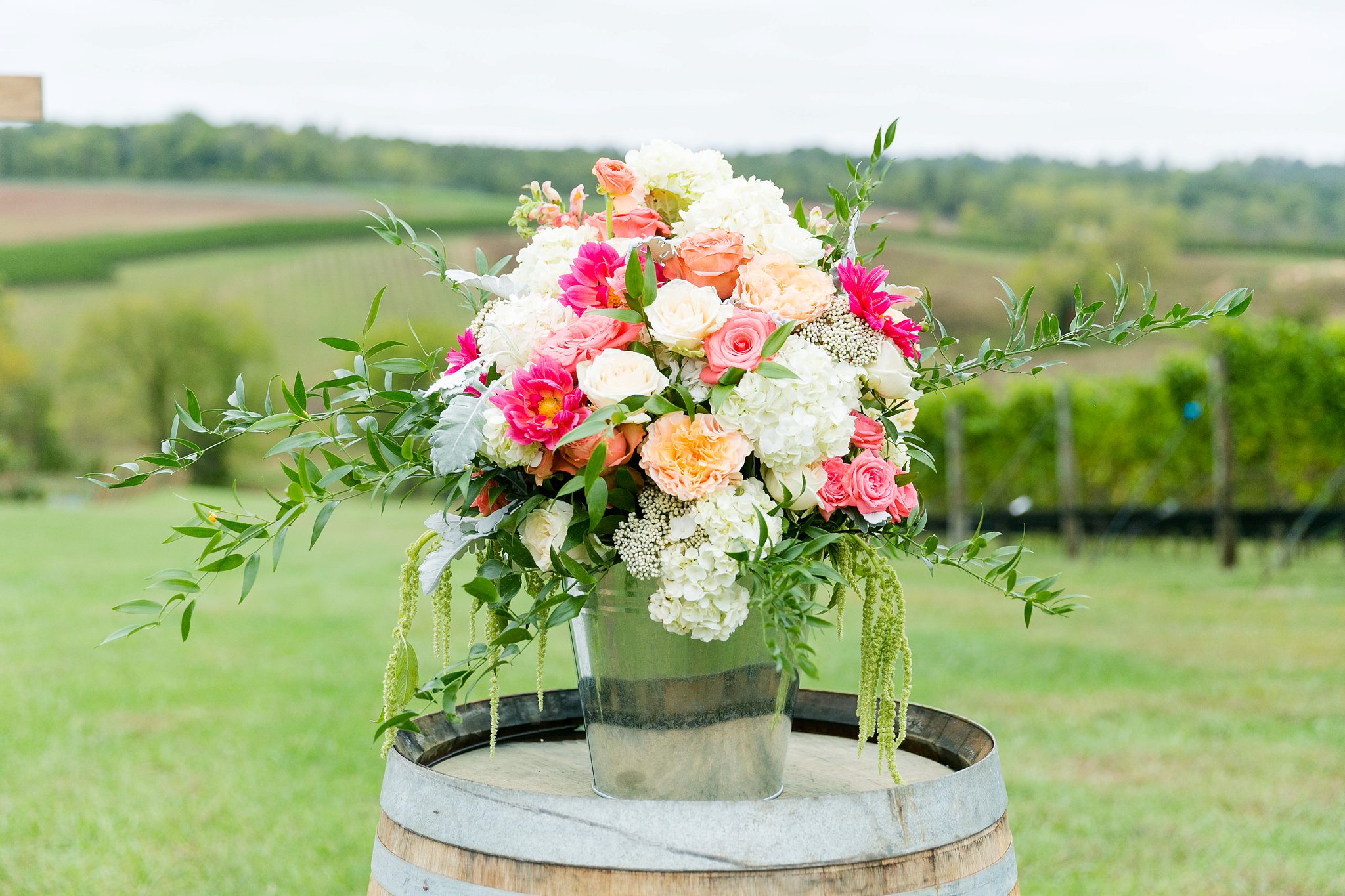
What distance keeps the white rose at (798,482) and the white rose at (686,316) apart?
7.9 inches

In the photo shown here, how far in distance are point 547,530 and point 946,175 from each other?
1786 inches

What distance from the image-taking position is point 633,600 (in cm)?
153

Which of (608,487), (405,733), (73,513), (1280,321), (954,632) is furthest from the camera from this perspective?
(73,513)

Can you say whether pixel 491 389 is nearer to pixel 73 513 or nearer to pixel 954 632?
pixel 954 632

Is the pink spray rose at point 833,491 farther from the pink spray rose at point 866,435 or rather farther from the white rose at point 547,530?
the white rose at point 547,530

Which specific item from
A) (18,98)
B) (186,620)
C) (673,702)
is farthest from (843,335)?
(18,98)

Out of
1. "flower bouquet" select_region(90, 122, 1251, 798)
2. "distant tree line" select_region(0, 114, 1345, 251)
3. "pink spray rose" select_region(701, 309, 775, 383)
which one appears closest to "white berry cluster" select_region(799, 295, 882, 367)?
"flower bouquet" select_region(90, 122, 1251, 798)

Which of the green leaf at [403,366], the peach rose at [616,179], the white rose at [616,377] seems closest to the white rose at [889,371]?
the white rose at [616,377]

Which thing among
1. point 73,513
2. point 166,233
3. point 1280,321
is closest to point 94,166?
point 166,233

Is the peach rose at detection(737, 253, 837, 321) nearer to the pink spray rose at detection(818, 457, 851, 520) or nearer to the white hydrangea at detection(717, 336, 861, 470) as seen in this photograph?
the white hydrangea at detection(717, 336, 861, 470)

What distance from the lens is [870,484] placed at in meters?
1.51

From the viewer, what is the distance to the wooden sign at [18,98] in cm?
325

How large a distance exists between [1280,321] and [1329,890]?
9781mm

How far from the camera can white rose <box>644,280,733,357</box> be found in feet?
4.66
